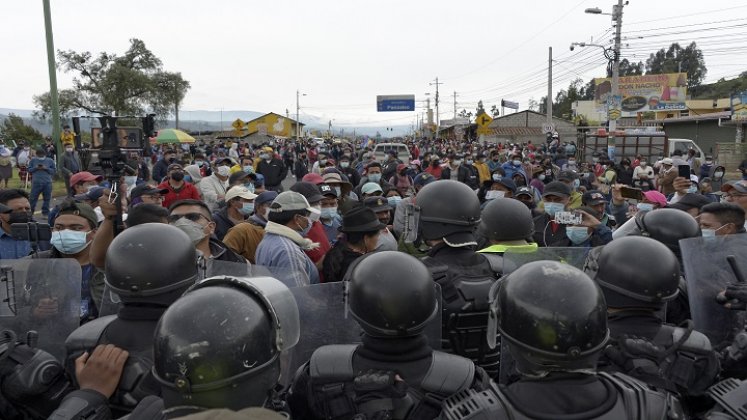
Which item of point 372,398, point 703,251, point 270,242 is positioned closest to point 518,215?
point 703,251

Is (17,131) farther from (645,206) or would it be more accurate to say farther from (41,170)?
(645,206)

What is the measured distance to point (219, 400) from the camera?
1737mm

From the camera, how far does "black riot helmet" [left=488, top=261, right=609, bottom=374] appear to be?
193cm

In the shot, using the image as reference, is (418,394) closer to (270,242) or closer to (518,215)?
(518,215)

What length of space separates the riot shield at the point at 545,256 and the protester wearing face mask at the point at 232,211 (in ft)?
12.8

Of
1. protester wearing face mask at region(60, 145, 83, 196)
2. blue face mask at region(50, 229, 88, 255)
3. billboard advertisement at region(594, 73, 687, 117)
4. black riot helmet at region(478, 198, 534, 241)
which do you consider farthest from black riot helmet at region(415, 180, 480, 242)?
billboard advertisement at region(594, 73, 687, 117)

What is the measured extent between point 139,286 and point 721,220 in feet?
14.5

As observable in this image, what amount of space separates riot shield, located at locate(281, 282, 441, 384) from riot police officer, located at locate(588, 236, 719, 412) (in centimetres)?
86

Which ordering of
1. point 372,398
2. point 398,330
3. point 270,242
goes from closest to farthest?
point 372,398
point 398,330
point 270,242

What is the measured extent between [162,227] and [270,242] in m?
1.65

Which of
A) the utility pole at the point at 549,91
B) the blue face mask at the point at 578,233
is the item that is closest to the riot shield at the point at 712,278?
the blue face mask at the point at 578,233

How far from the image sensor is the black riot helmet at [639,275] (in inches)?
101

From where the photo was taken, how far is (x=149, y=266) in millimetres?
2500

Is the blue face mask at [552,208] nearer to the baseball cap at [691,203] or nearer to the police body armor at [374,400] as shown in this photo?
the baseball cap at [691,203]
